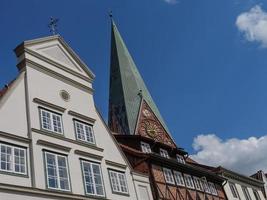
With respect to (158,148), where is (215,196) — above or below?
below

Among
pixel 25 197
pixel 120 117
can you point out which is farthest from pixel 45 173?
pixel 120 117

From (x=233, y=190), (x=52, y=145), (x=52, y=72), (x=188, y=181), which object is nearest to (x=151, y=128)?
(x=188, y=181)

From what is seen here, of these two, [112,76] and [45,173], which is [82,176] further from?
[112,76]

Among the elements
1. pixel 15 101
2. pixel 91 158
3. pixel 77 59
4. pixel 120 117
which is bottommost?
pixel 91 158

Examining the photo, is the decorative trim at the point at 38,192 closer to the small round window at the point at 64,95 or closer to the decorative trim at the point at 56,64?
the small round window at the point at 64,95

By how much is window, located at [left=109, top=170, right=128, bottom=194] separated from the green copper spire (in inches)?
462

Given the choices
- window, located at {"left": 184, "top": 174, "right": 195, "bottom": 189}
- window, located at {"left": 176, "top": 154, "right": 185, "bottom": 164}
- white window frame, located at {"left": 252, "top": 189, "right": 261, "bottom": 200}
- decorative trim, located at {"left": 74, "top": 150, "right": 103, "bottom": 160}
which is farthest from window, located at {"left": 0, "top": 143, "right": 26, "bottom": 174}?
white window frame, located at {"left": 252, "top": 189, "right": 261, "bottom": 200}

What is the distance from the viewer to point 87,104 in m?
21.1

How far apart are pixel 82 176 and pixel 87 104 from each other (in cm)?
465

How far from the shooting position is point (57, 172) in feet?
54.2

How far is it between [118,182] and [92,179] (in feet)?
7.09

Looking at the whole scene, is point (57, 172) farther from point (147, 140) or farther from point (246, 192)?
point (246, 192)

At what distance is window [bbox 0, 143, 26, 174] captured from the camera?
48.0ft

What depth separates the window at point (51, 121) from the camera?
1762cm
